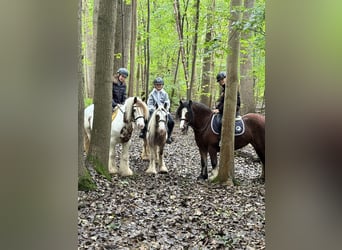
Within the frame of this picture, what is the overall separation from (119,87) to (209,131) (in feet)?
8.18

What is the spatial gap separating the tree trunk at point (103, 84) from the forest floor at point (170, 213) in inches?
21.0

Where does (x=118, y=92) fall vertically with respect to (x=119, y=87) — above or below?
below

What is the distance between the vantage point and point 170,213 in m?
6.24

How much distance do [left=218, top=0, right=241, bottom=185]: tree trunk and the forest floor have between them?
1.24ft

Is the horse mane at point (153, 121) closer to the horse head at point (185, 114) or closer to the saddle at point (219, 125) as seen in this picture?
the horse head at point (185, 114)

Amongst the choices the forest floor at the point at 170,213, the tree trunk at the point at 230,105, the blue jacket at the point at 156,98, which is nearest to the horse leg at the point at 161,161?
the forest floor at the point at 170,213

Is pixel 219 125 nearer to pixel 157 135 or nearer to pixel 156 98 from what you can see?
pixel 157 135

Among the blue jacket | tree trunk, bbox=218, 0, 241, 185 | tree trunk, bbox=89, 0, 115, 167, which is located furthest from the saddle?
tree trunk, bbox=89, 0, 115, 167

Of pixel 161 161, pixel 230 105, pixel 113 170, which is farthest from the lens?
pixel 161 161

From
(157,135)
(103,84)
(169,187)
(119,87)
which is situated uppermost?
(103,84)

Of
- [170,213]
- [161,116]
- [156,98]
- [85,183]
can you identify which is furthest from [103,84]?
[156,98]

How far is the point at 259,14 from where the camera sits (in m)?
6.20

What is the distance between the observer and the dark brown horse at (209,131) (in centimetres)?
932
